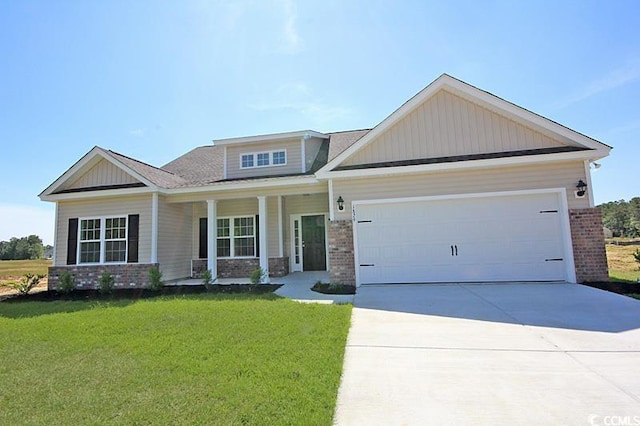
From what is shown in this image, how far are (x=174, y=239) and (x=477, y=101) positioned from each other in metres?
11.0

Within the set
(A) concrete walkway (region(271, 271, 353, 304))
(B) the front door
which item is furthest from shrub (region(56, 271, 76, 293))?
(B) the front door

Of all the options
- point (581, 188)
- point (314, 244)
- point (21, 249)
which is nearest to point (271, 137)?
point (314, 244)

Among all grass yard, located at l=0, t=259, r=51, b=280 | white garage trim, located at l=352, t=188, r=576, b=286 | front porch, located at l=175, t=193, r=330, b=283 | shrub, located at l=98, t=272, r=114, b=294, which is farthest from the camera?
grass yard, located at l=0, t=259, r=51, b=280

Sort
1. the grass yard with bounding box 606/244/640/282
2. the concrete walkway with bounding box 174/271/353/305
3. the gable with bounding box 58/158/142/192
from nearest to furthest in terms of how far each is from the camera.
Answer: the concrete walkway with bounding box 174/271/353/305, the grass yard with bounding box 606/244/640/282, the gable with bounding box 58/158/142/192

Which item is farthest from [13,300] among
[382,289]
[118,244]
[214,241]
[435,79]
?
[435,79]

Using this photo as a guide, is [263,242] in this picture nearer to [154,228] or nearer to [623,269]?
[154,228]

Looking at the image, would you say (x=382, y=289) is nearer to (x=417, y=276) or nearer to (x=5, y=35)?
(x=417, y=276)

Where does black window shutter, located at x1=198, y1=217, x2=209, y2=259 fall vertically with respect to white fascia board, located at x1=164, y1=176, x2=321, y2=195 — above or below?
below

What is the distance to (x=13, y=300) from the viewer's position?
905 cm

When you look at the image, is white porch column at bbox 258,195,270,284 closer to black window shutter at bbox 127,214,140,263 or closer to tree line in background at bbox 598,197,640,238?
black window shutter at bbox 127,214,140,263

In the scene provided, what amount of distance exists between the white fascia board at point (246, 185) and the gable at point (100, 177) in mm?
1792

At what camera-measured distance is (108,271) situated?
10570 mm

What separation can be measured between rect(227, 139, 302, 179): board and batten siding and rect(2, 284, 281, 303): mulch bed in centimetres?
466

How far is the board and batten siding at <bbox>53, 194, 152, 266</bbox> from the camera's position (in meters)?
10.6
